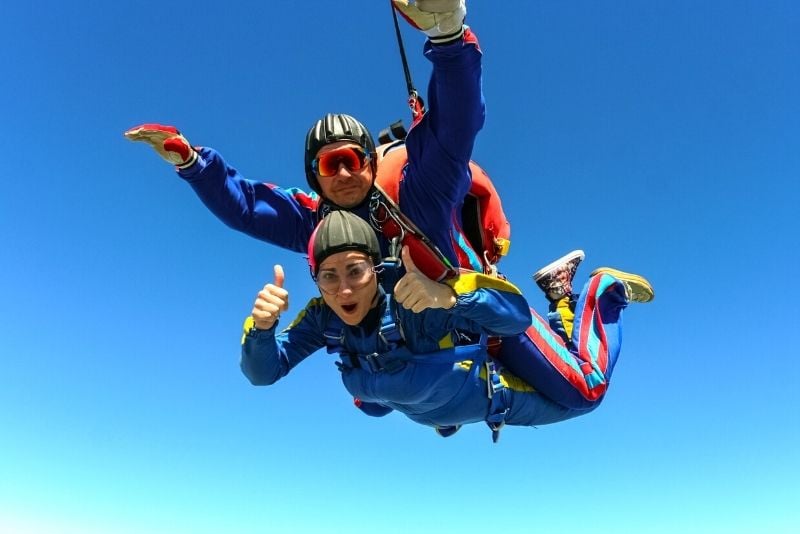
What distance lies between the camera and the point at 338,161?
2604 mm

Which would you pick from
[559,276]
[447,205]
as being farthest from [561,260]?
[447,205]

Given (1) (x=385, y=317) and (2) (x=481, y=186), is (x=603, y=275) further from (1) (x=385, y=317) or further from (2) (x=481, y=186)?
(1) (x=385, y=317)

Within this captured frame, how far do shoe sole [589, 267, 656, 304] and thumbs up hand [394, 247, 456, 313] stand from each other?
1663 mm

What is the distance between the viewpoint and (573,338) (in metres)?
3.43

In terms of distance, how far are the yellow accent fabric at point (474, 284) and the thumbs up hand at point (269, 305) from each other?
666mm

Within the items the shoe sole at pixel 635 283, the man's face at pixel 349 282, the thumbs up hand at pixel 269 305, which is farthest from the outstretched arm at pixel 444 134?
the shoe sole at pixel 635 283

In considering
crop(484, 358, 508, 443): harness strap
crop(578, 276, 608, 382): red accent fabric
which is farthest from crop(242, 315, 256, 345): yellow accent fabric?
crop(578, 276, 608, 382): red accent fabric

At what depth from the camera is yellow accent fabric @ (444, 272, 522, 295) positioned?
2391 mm

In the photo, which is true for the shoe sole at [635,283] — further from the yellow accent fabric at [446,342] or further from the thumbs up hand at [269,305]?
the thumbs up hand at [269,305]

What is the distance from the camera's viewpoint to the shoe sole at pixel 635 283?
12.2 ft

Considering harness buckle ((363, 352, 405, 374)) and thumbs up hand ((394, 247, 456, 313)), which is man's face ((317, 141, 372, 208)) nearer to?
thumbs up hand ((394, 247, 456, 313))

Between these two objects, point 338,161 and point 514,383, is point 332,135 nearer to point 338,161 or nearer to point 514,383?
point 338,161

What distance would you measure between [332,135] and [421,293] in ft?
2.76

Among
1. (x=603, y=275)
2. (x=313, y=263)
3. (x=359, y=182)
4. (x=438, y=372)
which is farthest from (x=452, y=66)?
(x=603, y=275)
